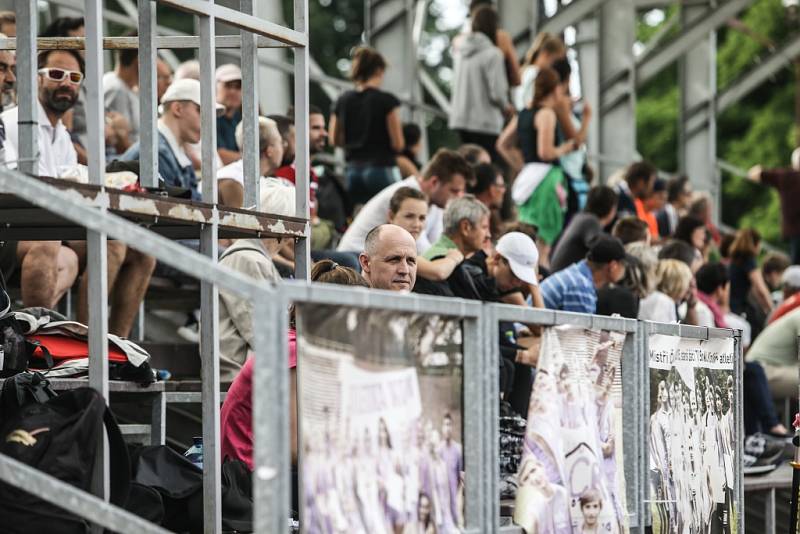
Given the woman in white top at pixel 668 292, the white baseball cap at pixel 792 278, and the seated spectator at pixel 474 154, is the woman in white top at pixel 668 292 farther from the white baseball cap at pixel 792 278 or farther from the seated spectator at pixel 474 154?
the white baseball cap at pixel 792 278

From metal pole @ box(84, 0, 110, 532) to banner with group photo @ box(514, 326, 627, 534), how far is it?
1186 mm

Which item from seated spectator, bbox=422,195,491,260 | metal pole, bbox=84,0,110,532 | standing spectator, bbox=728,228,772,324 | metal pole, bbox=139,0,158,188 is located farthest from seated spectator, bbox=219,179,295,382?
standing spectator, bbox=728,228,772,324

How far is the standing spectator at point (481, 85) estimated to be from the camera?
1345cm

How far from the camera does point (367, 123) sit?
11891 millimetres

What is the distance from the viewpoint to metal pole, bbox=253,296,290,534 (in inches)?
127

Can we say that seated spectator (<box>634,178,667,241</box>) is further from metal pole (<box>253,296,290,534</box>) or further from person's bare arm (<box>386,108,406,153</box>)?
metal pole (<box>253,296,290,534</box>)

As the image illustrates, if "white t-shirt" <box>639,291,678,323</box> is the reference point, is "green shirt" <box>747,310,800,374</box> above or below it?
below

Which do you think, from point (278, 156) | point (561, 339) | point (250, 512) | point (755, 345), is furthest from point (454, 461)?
point (755, 345)

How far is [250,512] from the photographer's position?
203 inches

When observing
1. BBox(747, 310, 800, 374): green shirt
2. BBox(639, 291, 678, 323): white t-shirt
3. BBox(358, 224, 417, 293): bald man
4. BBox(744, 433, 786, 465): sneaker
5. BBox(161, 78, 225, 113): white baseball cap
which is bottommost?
BBox(744, 433, 786, 465): sneaker

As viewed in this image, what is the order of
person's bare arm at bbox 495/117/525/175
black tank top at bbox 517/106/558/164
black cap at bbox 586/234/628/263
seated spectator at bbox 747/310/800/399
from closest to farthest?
black cap at bbox 586/234/628/263
black tank top at bbox 517/106/558/164
seated spectator at bbox 747/310/800/399
person's bare arm at bbox 495/117/525/175

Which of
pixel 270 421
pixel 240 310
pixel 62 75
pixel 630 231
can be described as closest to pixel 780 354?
pixel 630 231

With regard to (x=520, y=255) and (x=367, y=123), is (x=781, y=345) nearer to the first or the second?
(x=367, y=123)

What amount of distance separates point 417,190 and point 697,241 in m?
5.33
